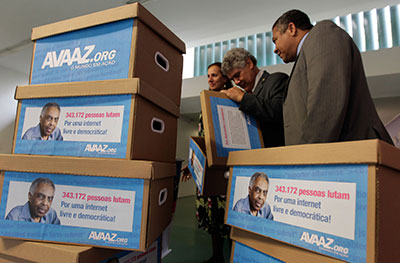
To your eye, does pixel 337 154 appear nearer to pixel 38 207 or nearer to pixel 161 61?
pixel 161 61

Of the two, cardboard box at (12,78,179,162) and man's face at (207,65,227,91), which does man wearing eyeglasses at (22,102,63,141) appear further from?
man's face at (207,65,227,91)

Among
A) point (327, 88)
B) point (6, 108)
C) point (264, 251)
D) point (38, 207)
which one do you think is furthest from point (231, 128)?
point (6, 108)

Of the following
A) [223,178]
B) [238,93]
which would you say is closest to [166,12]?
[238,93]

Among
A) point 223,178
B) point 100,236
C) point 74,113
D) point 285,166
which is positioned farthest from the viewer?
point 223,178

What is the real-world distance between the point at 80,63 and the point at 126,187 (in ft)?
1.53

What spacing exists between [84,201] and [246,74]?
984mm

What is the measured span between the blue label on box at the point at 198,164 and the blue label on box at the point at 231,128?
104 millimetres

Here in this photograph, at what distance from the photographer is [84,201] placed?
0.76 m

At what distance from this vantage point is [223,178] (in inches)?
42.6

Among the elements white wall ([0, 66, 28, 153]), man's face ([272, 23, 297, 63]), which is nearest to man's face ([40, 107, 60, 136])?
man's face ([272, 23, 297, 63])

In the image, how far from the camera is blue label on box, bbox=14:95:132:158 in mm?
786

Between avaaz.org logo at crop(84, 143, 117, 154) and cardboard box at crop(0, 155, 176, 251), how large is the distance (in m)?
0.03

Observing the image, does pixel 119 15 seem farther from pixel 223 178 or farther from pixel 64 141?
pixel 223 178

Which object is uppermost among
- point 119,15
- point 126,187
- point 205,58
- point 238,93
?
point 205,58
